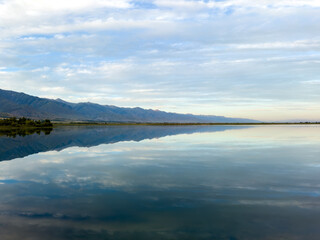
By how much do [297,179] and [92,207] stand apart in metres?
15.4

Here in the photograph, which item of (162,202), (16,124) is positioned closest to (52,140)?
(162,202)

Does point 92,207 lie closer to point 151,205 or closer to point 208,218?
point 151,205

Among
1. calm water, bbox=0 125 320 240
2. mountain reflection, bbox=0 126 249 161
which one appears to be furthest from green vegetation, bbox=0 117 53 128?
calm water, bbox=0 125 320 240

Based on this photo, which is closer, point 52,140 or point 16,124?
point 52,140

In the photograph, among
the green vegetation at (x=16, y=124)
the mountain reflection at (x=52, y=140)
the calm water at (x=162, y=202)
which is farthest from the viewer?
the green vegetation at (x=16, y=124)

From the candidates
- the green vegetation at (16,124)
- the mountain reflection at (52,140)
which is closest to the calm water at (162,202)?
the mountain reflection at (52,140)

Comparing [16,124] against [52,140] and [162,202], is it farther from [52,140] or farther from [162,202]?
[162,202]

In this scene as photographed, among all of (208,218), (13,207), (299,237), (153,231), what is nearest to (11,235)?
(13,207)

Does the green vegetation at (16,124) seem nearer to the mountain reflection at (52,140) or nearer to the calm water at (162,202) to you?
the mountain reflection at (52,140)

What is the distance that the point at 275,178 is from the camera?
20844 mm

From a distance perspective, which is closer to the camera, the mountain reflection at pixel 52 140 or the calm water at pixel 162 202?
the calm water at pixel 162 202

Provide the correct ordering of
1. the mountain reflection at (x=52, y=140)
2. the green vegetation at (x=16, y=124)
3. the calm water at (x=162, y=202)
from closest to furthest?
the calm water at (x=162, y=202)
the mountain reflection at (x=52, y=140)
the green vegetation at (x=16, y=124)

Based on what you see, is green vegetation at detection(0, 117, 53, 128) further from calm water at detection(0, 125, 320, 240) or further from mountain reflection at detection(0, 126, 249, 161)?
calm water at detection(0, 125, 320, 240)

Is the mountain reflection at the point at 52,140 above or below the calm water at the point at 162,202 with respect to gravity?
below
